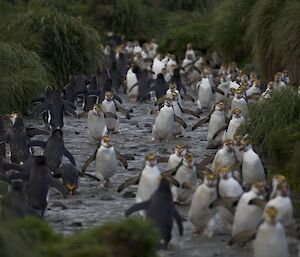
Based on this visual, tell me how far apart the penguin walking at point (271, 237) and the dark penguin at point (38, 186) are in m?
2.34

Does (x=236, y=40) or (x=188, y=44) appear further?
(x=188, y=44)

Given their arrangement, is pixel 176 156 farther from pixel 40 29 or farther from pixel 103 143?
pixel 40 29

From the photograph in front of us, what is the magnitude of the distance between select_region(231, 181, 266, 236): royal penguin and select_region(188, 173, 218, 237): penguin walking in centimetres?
30

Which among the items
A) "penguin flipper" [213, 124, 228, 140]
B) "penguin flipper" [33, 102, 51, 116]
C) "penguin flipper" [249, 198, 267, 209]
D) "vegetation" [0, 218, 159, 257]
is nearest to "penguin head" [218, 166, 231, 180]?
"penguin flipper" [249, 198, 267, 209]

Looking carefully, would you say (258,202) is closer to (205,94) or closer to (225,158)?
(225,158)

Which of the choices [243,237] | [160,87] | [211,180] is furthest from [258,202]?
[160,87]

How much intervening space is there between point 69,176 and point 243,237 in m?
2.70

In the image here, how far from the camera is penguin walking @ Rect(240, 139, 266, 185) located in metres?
9.41

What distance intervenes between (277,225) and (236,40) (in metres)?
14.5

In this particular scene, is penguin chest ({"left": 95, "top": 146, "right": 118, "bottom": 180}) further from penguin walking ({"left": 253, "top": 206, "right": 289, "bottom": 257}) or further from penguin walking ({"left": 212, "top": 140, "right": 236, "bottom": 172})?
penguin walking ({"left": 253, "top": 206, "right": 289, "bottom": 257})

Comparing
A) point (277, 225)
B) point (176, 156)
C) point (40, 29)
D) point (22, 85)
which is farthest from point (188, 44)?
point (277, 225)

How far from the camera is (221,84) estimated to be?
55.5 ft

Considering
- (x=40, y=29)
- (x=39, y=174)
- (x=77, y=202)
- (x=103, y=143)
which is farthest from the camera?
(x=40, y=29)

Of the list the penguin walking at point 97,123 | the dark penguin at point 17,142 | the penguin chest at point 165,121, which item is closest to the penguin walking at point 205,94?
the penguin chest at point 165,121
